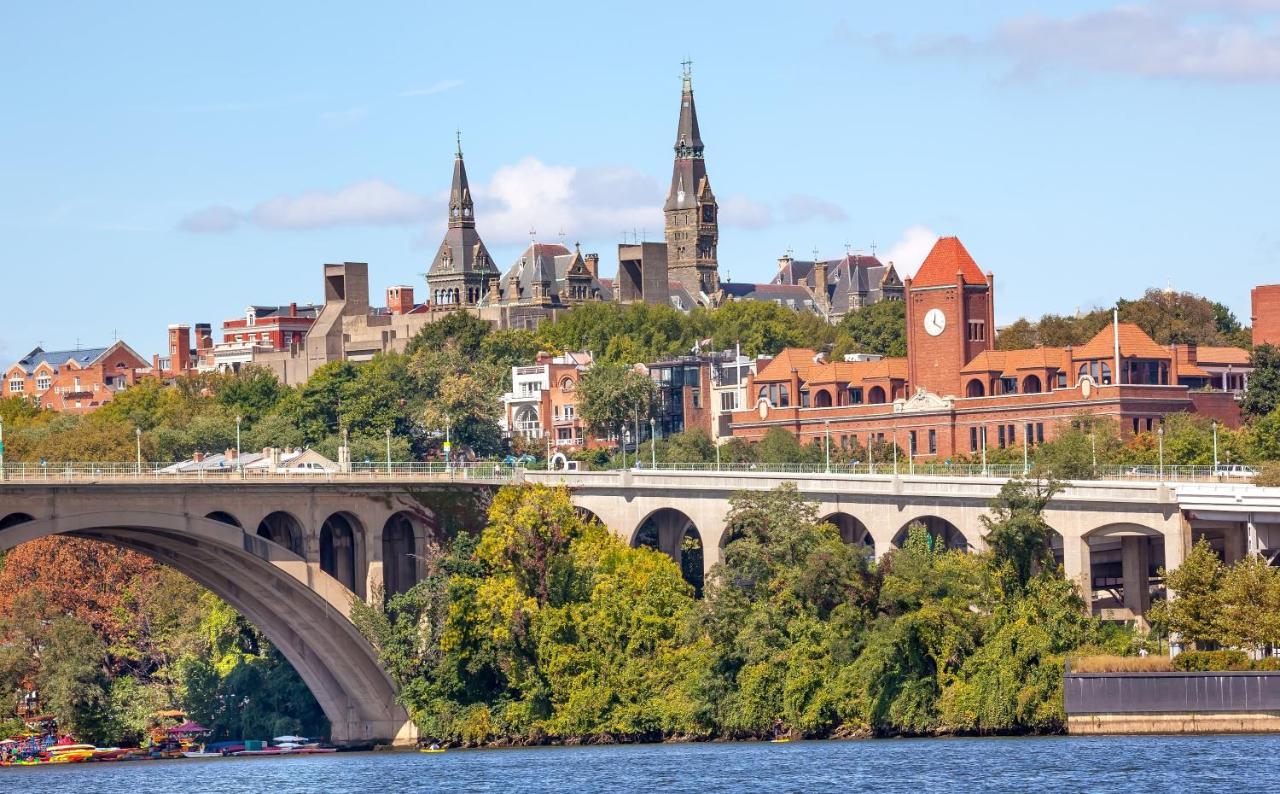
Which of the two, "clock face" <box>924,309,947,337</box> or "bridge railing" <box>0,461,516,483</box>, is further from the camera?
"clock face" <box>924,309,947,337</box>

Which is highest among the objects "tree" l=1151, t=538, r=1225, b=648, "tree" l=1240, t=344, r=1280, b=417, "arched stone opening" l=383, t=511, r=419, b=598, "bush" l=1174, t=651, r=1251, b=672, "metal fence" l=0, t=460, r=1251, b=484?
"tree" l=1240, t=344, r=1280, b=417

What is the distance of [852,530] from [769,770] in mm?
35517

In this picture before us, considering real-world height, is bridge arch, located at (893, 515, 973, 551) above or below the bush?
above

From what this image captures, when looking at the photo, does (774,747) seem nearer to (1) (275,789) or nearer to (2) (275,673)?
(1) (275,789)

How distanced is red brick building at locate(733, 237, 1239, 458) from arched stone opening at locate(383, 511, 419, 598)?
44.8 metres

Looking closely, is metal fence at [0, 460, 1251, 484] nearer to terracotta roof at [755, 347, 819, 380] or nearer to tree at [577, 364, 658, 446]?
terracotta roof at [755, 347, 819, 380]

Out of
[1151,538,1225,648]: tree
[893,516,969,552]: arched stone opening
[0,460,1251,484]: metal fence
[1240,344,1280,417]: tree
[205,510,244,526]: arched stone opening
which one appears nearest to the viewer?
[1151,538,1225,648]: tree

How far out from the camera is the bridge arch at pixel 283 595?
391 feet

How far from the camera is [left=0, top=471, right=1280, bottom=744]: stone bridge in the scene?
366 ft

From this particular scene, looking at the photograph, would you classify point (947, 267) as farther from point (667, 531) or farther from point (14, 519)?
point (14, 519)

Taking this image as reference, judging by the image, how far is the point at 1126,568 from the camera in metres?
115

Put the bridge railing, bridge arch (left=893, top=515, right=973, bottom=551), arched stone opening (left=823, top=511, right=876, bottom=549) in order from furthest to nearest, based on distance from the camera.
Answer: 1. arched stone opening (left=823, top=511, right=876, bottom=549)
2. bridge arch (left=893, top=515, right=973, bottom=551)
3. the bridge railing

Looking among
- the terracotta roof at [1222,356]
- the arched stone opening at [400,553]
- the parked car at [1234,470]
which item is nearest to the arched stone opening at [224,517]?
the arched stone opening at [400,553]

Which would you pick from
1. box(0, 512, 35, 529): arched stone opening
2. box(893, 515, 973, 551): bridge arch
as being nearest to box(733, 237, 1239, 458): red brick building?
box(893, 515, 973, 551): bridge arch
